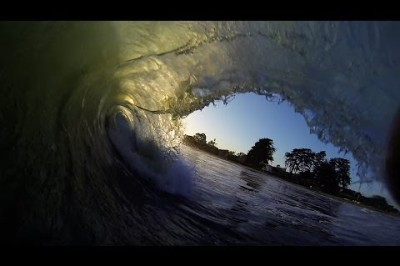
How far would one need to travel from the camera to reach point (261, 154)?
2.25 meters

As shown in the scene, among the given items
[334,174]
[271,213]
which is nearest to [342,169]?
[334,174]

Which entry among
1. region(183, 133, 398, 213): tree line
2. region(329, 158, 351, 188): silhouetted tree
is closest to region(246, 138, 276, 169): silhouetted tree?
region(183, 133, 398, 213): tree line

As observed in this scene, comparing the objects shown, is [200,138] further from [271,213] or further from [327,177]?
[327,177]

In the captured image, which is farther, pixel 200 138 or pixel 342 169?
pixel 342 169

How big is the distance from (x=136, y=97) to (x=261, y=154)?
0.86 meters

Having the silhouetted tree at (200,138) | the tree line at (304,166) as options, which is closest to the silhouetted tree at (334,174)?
the tree line at (304,166)

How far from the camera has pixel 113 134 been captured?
2.35m

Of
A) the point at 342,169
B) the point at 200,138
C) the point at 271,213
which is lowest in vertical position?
the point at 271,213

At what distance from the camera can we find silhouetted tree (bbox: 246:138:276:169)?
7.30 feet

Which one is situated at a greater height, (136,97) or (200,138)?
(136,97)

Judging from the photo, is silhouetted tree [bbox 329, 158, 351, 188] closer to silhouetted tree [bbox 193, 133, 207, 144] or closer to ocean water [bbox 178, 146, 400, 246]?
ocean water [bbox 178, 146, 400, 246]
